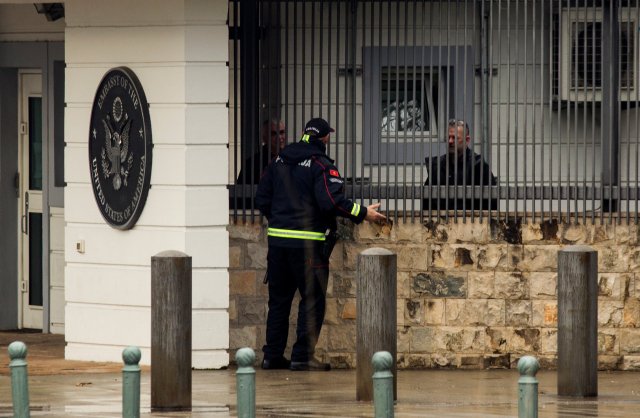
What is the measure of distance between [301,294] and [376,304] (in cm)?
295

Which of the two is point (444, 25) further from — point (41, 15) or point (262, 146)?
point (41, 15)

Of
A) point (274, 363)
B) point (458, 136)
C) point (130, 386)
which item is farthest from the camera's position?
point (458, 136)

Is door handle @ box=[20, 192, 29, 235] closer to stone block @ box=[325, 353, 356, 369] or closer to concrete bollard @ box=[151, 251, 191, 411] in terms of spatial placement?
stone block @ box=[325, 353, 356, 369]

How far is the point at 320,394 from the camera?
12555 mm

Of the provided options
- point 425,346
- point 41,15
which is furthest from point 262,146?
point 41,15

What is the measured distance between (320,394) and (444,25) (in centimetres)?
367

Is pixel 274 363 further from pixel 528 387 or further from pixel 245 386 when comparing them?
pixel 528 387

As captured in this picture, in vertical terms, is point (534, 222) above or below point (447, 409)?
above

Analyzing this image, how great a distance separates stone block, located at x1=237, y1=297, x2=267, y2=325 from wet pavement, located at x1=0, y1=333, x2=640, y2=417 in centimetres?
54

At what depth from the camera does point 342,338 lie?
14688mm

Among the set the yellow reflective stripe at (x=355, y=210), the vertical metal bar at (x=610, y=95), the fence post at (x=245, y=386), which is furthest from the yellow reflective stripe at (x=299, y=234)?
the fence post at (x=245, y=386)

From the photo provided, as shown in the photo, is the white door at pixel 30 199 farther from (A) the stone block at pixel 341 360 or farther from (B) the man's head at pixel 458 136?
(B) the man's head at pixel 458 136

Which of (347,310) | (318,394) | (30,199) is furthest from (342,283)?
(30,199)

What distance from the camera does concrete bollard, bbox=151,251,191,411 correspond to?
11.4 meters
